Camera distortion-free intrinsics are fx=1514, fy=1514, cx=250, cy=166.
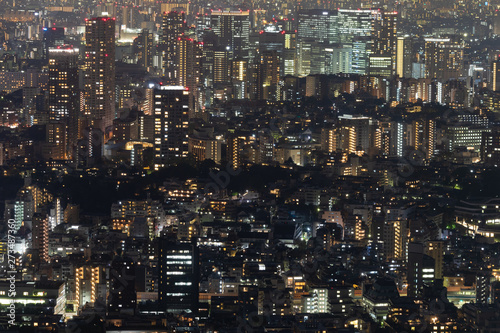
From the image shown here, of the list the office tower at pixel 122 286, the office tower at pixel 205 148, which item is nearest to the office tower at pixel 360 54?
the office tower at pixel 205 148

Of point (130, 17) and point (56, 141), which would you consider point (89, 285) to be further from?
point (130, 17)

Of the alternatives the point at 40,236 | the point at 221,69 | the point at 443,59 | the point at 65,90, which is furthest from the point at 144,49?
the point at 40,236

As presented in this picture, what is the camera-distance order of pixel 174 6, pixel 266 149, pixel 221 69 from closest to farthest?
pixel 266 149
pixel 221 69
pixel 174 6

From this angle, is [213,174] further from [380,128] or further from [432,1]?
[432,1]

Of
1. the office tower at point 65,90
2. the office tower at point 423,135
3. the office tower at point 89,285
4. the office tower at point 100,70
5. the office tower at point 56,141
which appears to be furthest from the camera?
the office tower at point 100,70

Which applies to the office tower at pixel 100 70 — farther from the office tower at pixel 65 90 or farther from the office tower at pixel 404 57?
the office tower at pixel 404 57

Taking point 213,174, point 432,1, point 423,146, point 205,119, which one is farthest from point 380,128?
point 432,1
